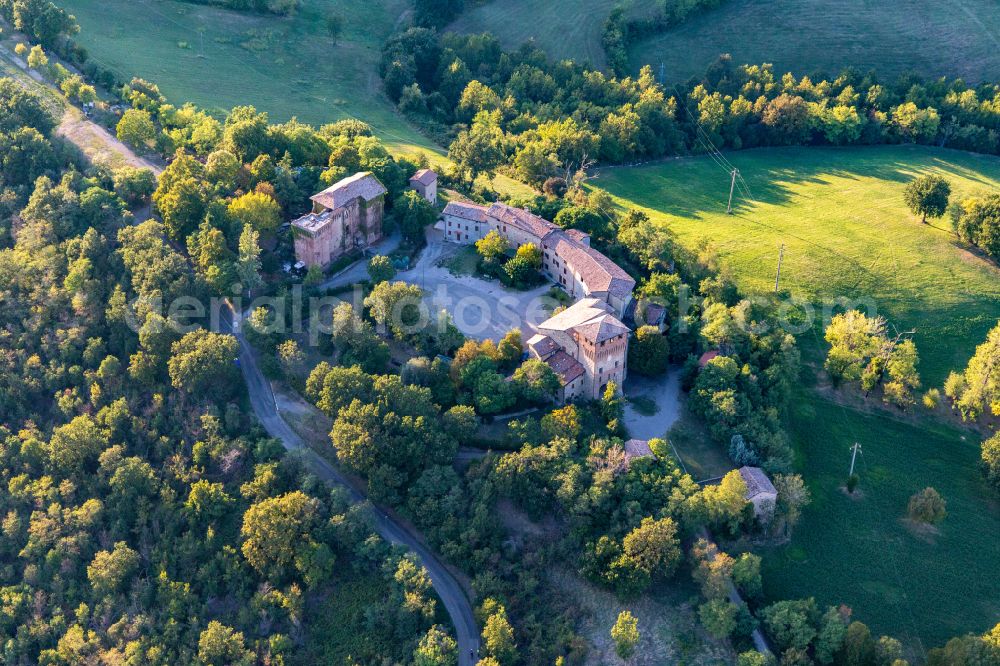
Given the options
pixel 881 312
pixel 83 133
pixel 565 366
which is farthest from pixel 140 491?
pixel 881 312

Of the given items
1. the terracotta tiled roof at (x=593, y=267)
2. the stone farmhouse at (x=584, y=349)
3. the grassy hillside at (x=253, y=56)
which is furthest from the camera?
the grassy hillside at (x=253, y=56)

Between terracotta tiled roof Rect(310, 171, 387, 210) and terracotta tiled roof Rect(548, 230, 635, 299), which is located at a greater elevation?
terracotta tiled roof Rect(310, 171, 387, 210)

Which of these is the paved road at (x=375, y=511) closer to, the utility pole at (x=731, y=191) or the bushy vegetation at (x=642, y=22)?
the utility pole at (x=731, y=191)

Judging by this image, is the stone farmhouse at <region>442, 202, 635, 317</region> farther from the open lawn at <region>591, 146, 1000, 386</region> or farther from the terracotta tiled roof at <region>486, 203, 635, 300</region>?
the open lawn at <region>591, 146, 1000, 386</region>

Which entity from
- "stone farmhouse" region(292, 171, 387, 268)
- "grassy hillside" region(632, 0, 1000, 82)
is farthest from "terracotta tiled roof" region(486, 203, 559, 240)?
"grassy hillside" region(632, 0, 1000, 82)

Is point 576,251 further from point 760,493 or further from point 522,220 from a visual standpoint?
point 760,493

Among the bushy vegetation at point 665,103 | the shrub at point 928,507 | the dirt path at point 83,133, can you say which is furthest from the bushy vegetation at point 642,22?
the shrub at point 928,507

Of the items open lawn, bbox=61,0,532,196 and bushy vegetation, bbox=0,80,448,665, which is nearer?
bushy vegetation, bbox=0,80,448,665
